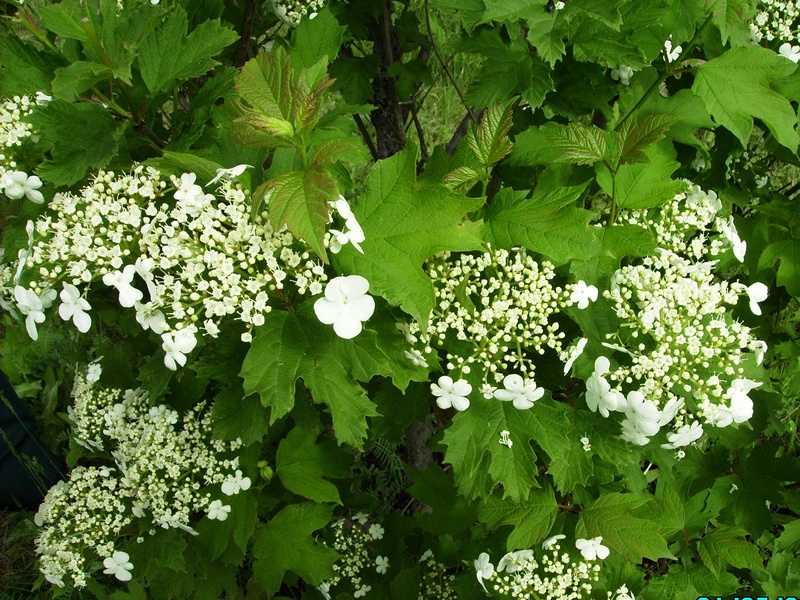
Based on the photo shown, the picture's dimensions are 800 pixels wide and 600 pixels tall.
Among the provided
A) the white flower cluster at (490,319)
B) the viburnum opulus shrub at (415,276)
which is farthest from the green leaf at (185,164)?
the white flower cluster at (490,319)

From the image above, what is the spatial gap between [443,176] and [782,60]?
3.36 ft

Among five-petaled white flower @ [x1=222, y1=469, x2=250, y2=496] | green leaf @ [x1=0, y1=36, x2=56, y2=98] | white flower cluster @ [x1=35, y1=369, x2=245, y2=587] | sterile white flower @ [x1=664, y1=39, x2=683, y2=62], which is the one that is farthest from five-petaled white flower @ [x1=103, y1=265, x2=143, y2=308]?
sterile white flower @ [x1=664, y1=39, x2=683, y2=62]

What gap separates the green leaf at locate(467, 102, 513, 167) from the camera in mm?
1617

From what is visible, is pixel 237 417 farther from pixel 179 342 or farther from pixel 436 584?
pixel 436 584

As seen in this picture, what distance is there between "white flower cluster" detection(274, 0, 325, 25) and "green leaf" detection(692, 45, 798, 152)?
4.08 ft

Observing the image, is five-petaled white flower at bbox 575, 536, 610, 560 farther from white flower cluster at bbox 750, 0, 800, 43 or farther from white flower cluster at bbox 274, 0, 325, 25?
white flower cluster at bbox 274, 0, 325, 25

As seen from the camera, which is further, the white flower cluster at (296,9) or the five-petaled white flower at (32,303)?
the white flower cluster at (296,9)

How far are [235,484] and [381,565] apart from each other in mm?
1003

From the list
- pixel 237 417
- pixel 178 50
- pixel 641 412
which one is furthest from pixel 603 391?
pixel 178 50

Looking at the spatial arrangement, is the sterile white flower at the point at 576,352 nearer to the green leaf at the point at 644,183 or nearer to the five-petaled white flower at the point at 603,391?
the five-petaled white flower at the point at 603,391

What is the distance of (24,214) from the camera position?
176 cm

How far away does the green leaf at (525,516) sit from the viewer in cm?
195

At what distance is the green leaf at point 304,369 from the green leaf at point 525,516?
2.04ft

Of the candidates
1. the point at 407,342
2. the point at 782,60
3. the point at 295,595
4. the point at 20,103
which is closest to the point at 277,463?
the point at 407,342
